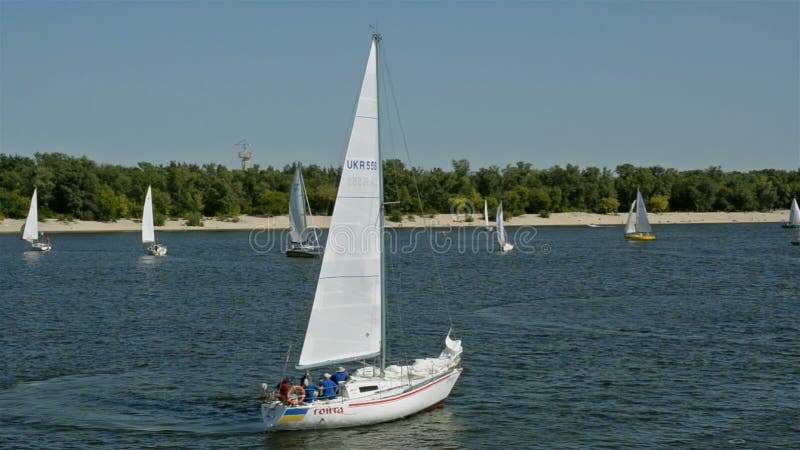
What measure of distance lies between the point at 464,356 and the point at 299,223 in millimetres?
58664

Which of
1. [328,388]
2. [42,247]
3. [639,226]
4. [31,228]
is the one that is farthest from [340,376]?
[639,226]

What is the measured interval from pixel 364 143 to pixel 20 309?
41.5 metres

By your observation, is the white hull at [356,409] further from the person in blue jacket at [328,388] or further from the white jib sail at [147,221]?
the white jib sail at [147,221]

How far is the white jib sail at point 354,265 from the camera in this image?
32.0m

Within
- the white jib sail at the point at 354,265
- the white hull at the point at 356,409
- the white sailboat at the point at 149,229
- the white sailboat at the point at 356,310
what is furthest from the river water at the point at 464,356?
the white sailboat at the point at 149,229

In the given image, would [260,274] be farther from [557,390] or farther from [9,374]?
[557,390]

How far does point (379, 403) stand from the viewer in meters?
32.7

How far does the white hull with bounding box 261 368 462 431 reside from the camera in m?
31.7

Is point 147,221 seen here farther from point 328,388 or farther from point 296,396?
point 328,388

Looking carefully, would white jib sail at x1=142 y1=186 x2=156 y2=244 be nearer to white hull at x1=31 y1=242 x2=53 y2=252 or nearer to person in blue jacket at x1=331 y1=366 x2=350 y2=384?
white hull at x1=31 y1=242 x2=53 y2=252

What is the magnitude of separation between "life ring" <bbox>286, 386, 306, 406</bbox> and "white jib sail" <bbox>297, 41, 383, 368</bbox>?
0.92 metres

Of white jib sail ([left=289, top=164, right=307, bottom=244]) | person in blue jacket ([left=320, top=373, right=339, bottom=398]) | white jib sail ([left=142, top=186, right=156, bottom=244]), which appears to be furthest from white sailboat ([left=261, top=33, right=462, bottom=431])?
white jib sail ([left=142, top=186, right=156, bottom=244])

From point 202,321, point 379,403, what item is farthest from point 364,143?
point 202,321

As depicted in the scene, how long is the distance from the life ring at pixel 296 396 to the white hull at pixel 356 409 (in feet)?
0.90
